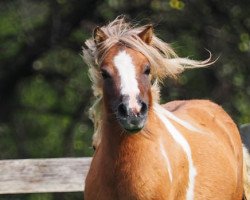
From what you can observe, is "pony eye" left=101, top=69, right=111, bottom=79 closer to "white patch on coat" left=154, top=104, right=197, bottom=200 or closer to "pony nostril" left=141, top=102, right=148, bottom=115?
"pony nostril" left=141, top=102, right=148, bottom=115

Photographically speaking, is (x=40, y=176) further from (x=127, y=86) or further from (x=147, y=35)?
(x=127, y=86)

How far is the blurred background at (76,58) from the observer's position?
8.45m

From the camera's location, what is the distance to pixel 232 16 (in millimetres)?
8406

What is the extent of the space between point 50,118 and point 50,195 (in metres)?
0.89

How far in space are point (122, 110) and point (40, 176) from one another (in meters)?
2.34

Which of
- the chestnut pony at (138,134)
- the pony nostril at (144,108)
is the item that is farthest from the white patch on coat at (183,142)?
the pony nostril at (144,108)

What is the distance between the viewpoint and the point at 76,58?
8.56 m

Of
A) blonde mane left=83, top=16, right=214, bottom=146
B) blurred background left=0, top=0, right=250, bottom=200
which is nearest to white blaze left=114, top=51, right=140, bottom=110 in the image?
blonde mane left=83, top=16, right=214, bottom=146

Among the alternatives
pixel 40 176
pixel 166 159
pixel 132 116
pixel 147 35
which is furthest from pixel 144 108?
pixel 40 176

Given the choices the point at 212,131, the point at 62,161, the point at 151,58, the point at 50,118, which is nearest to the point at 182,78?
the point at 50,118

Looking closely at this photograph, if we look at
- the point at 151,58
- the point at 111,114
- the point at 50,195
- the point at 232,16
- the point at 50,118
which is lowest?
the point at 50,195

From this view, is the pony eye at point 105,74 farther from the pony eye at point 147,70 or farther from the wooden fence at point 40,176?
the wooden fence at point 40,176

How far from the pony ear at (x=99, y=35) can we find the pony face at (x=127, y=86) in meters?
0.15

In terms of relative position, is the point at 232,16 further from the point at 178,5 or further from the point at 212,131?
the point at 212,131
